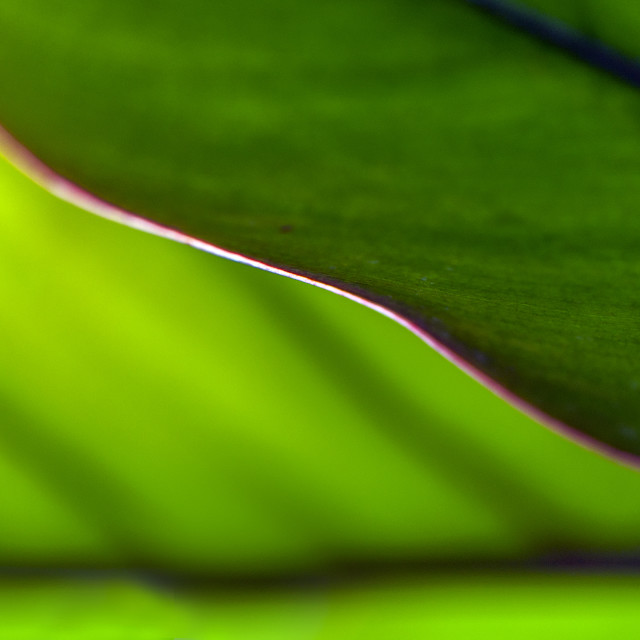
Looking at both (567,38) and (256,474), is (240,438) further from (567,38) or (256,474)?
(567,38)

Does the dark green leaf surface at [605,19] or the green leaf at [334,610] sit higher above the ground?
the dark green leaf surface at [605,19]

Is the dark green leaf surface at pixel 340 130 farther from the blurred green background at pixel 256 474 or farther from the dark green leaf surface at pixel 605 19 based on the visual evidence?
the blurred green background at pixel 256 474

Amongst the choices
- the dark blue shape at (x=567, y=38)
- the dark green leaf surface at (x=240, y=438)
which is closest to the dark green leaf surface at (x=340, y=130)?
the dark blue shape at (x=567, y=38)

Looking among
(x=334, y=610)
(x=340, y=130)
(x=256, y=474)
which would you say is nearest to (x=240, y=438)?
(x=256, y=474)

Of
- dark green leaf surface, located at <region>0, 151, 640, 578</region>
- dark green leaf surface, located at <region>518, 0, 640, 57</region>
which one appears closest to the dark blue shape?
dark green leaf surface, located at <region>518, 0, 640, 57</region>

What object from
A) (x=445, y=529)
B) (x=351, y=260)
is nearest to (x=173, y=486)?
(x=445, y=529)

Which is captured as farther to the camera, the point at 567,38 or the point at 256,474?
the point at 256,474
